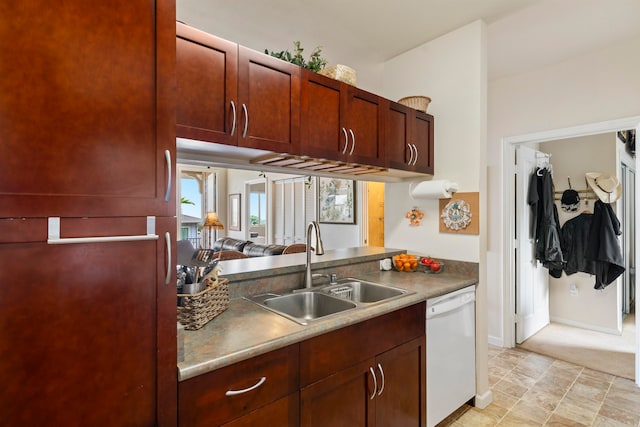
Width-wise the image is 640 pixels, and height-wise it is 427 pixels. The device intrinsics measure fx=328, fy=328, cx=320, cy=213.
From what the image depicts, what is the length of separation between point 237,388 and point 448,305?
4.68 ft

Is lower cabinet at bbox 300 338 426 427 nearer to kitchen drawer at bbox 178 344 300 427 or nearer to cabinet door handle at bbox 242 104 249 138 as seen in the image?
kitchen drawer at bbox 178 344 300 427

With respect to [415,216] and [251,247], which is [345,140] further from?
[251,247]

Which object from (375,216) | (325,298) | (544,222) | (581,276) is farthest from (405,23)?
(581,276)

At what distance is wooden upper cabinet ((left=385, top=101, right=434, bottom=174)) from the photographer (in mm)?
2260

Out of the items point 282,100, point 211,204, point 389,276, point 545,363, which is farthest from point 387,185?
point 211,204

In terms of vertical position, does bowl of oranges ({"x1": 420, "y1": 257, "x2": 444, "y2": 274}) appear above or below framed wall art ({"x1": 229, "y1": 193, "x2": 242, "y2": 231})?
below

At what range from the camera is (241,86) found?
154cm

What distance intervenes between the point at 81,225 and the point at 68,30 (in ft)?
1.62

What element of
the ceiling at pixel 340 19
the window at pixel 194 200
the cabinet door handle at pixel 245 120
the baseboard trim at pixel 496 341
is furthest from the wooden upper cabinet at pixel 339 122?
the window at pixel 194 200

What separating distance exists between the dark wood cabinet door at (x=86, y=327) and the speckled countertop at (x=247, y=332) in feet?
0.39

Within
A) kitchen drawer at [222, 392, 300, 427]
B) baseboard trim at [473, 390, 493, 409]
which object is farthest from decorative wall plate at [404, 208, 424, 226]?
kitchen drawer at [222, 392, 300, 427]

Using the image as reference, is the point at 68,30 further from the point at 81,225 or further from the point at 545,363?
the point at 545,363

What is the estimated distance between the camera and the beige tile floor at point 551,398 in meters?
2.18

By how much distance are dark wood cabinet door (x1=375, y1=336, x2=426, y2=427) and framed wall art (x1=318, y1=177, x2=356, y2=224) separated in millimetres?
3527
